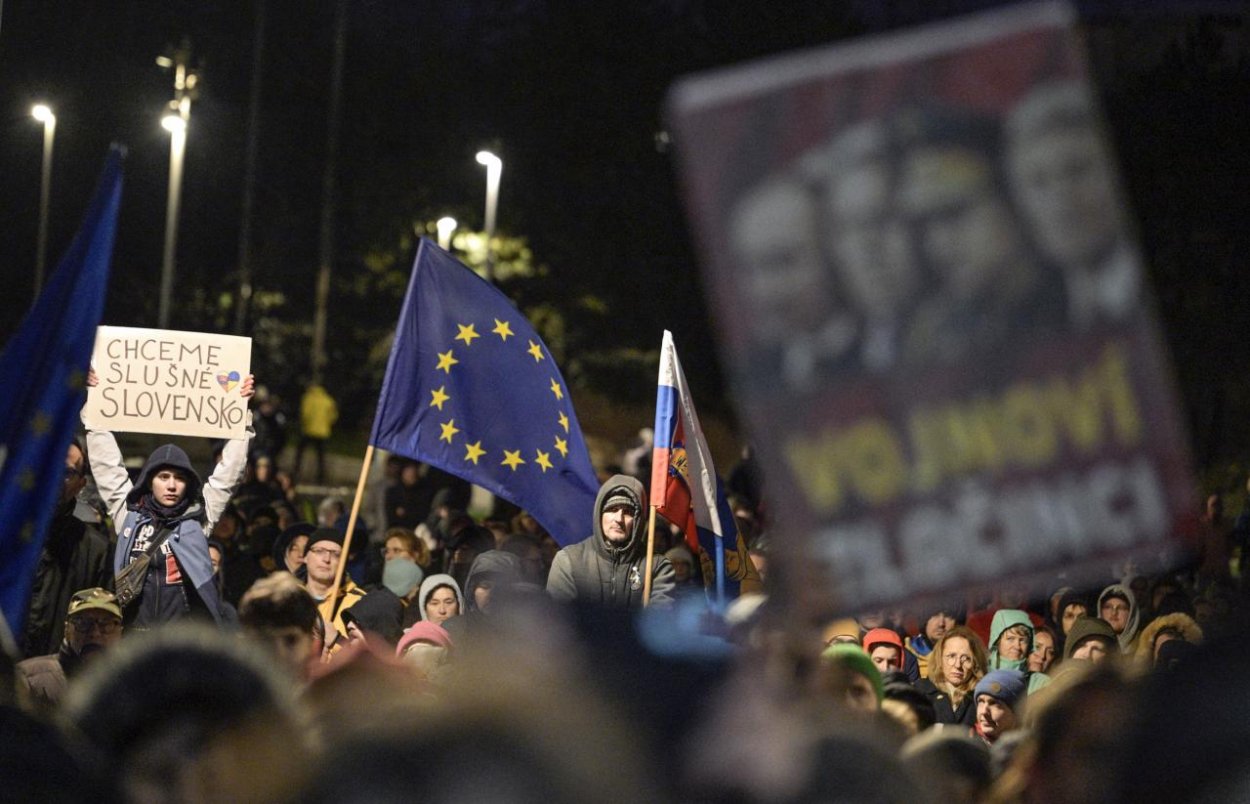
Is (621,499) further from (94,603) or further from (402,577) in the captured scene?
(402,577)

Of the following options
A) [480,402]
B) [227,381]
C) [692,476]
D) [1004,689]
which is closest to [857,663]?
[1004,689]

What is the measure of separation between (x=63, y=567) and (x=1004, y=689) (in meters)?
4.41

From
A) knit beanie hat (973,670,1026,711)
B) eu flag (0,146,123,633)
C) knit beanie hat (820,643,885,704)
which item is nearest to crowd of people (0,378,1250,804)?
knit beanie hat (820,643,885,704)

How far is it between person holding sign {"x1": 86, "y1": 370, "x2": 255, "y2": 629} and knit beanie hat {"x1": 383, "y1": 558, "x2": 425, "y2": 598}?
2750 millimetres

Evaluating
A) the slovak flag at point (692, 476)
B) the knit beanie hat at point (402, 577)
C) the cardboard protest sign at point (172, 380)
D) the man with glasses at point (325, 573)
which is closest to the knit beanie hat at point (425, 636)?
the man with glasses at point (325, 573)

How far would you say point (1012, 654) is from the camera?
951cm

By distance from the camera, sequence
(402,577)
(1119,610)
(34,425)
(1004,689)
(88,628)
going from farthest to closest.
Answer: (402,577) < (1119,610) < (88,628) < (1004,689) < (34,425)

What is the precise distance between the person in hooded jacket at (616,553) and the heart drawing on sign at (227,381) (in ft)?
6.88

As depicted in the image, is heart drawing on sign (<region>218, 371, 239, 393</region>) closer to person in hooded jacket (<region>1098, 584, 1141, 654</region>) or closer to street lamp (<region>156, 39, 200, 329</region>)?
person in hooded jacket (<region>1098, 584, 1141, 654</region>)

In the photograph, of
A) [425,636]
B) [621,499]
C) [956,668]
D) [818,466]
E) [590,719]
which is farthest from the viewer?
[621,499]

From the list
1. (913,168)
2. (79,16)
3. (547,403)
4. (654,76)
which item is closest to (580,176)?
(654,76)

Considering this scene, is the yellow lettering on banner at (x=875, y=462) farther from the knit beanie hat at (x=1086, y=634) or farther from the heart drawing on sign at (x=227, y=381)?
the heart drawing on sign at (x=227, y=381)

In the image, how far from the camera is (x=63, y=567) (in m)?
8.99

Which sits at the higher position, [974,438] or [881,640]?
[974,438]
